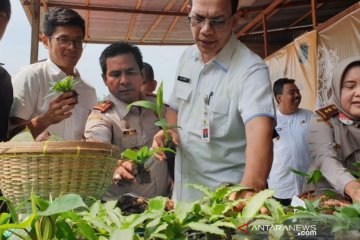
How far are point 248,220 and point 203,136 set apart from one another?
0.96 m

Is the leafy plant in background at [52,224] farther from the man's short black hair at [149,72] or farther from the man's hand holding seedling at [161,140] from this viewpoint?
the man's short black hair at [149,72]

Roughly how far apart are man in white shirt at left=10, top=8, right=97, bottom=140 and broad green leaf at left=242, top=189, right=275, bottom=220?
1271 mm

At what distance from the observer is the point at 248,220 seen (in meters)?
0.87

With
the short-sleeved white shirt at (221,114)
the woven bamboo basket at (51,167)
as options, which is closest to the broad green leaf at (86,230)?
the woven bamboo basket at (51,167)

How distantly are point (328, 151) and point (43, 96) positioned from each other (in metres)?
1.30

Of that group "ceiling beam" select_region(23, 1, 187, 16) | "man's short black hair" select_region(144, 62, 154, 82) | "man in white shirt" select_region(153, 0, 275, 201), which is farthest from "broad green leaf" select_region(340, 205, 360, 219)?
"ceiling beam" select_region(23, 1, 187, 16)

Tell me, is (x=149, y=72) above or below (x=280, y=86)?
above

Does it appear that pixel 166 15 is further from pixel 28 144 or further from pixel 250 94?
pixel 28 144

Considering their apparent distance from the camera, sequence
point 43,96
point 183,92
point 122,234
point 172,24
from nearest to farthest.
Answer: point 122,234 → point 183,92 → point 43,96 → point 172,24

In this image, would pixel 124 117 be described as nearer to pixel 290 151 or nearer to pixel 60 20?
pixel 60 20

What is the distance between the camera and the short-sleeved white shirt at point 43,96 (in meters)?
2.11

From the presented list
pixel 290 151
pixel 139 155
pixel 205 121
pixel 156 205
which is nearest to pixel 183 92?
pixel 205 121

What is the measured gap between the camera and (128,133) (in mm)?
2092

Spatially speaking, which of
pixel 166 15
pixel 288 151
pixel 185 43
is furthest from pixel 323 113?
pixel 185 43
